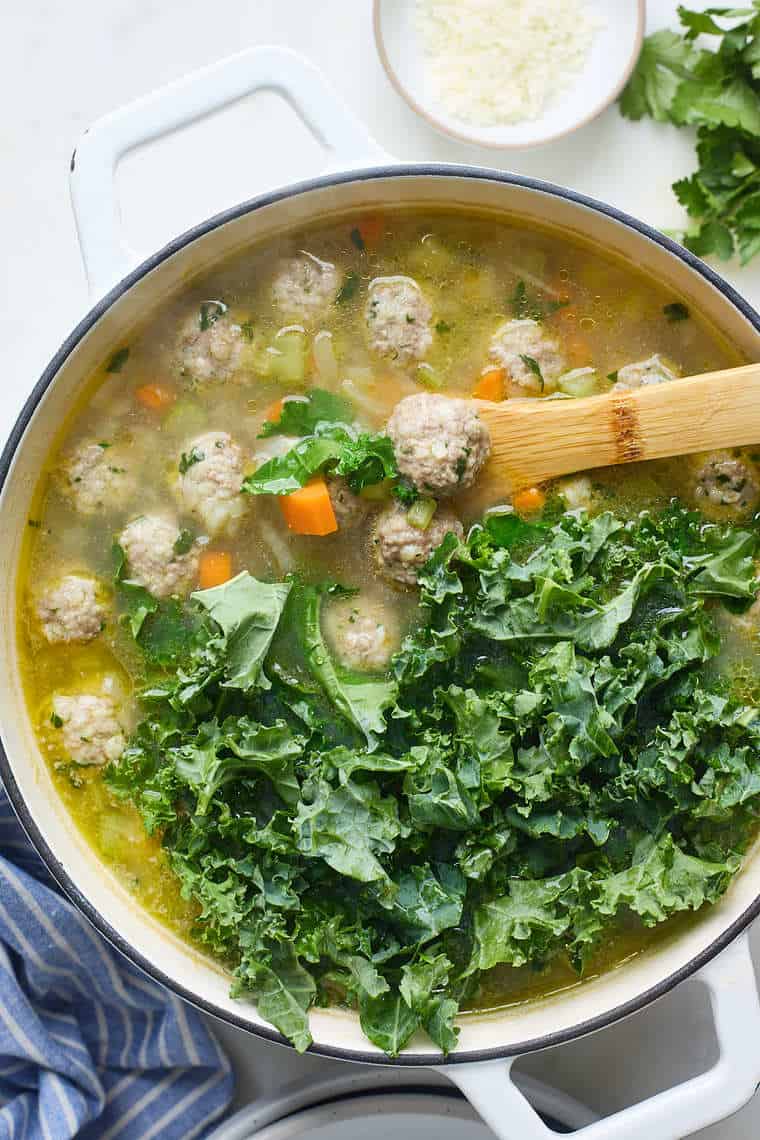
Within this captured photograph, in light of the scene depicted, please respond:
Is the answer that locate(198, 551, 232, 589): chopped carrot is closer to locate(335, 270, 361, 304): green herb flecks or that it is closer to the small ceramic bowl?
locate(335, 270, 361, 304): green herb flecks

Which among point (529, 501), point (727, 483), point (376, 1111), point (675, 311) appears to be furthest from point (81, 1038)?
point (675, 311)

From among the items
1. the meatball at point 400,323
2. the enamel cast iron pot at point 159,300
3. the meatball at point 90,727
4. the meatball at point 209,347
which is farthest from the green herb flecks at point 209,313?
the meatball at point 90,727

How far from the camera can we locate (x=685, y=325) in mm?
3100

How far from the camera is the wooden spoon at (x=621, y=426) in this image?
9.42 feet

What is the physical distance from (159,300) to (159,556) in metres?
0.66

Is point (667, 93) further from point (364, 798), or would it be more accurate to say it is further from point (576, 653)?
point (364, 798)

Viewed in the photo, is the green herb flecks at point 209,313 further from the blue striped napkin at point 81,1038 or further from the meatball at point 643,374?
the blue striped napkin at point 81,1038

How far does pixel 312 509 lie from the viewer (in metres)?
2.95

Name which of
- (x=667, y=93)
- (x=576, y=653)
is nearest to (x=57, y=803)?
(x=576, y=653)

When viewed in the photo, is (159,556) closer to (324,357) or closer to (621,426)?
(324,357)

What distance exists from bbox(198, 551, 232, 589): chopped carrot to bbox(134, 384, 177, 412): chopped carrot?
0.41 m

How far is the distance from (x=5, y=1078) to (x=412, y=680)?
166cm

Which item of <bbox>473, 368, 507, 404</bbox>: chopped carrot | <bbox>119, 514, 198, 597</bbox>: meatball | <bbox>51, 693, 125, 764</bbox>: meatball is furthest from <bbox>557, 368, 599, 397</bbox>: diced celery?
<bbox>51, 693, 125, 764</bbox>: meatball

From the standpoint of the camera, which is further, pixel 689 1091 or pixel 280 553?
pixel 280 553
